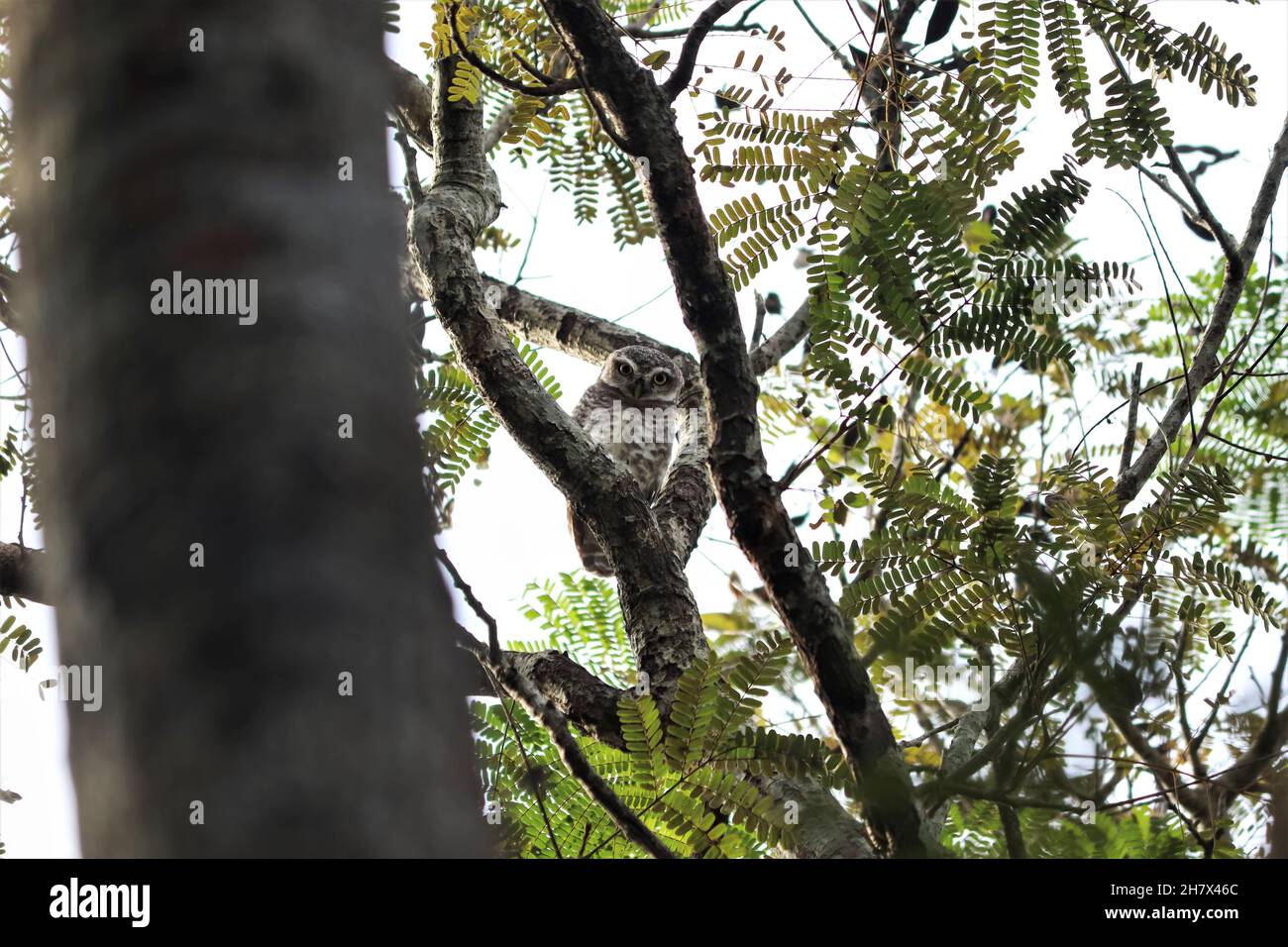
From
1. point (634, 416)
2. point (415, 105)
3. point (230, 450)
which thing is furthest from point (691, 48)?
point (634, 416)

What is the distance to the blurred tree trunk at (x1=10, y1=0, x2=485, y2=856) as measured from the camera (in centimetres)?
83

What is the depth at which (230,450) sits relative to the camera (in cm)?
87

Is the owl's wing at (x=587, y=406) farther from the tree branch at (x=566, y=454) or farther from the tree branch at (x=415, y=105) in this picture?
the tree branch at (x=566, y=454)

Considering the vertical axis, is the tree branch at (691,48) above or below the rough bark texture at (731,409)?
above

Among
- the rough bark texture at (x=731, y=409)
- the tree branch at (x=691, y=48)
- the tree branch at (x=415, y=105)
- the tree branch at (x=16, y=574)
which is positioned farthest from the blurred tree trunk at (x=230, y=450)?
the tree branch at (x=415, y=105)

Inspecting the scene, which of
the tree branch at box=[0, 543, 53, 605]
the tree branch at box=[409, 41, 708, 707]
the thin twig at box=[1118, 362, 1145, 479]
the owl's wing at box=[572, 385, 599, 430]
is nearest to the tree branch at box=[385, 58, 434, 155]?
the tree branch at box=[409, 41, 708, 707]

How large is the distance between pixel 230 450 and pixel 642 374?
4.78 meters

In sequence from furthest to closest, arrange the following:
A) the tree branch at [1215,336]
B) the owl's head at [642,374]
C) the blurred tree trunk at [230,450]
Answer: the owl's head at [642,374] < the tree branch at [1215,336] < the blurred tree trunk at [230,450]

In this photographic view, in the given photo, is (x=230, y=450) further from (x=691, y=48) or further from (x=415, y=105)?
(x=415, y=105)

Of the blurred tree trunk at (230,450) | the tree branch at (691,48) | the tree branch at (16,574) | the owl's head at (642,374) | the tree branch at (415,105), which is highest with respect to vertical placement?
the tree branch at (415,105)

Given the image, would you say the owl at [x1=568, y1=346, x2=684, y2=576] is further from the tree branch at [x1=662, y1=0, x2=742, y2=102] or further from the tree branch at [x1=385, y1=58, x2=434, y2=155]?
the tree branch at [x1=662, y1=0, x2=742, y2=102]

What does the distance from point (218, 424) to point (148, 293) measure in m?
0.15

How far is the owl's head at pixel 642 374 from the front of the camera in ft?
18.0

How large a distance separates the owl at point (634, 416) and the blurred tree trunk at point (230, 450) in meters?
4.49
